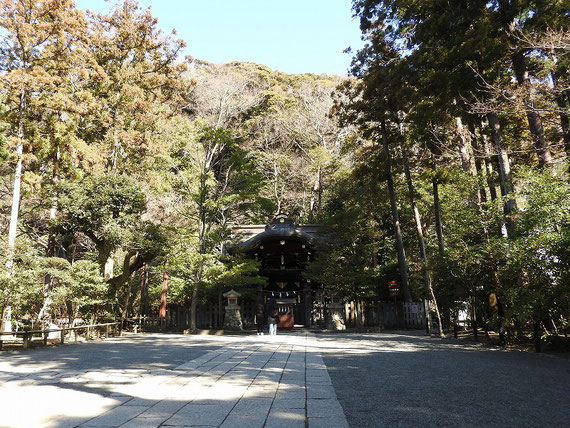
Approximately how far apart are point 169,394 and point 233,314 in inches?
487

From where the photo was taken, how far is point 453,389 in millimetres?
4133

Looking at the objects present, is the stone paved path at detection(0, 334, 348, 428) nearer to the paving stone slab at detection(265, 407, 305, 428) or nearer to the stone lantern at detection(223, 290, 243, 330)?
the paving stone slab at detection(265, 407, 305, 428)

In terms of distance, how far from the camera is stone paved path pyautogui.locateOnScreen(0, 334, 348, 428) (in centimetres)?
302

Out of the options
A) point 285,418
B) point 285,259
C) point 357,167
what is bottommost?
point 285,418

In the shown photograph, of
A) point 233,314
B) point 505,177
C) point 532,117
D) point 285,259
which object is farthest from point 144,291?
point 532,117

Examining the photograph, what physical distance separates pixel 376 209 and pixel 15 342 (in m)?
17.6

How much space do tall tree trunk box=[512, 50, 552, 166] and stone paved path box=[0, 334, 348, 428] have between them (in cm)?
676

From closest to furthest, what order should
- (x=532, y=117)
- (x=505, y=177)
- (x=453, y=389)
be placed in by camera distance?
(x=453, y=389) < (x=532, y=117) < (x=505, y=177)

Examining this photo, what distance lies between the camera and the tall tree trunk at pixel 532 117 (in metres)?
7.26

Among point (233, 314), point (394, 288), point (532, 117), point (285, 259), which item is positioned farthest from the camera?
point (285, 259)

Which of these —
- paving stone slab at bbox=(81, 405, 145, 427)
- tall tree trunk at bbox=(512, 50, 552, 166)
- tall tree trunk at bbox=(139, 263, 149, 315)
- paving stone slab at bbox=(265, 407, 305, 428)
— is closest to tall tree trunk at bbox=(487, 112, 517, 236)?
tall tree trunk at bbox=(512, 50, 552, 166)

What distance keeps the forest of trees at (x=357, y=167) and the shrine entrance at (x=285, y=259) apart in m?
1.75

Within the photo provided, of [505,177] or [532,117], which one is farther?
[505,177]

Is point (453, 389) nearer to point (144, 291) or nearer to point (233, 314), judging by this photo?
point (233, 314)
